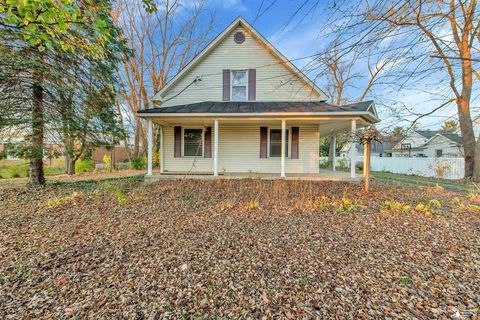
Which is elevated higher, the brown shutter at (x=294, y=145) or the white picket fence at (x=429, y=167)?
the brown shutter at (x=294, y=145)

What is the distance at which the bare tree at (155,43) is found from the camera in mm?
18203

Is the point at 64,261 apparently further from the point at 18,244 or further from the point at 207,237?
the point at 207,237

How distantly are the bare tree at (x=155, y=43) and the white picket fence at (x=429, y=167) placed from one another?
767 inches

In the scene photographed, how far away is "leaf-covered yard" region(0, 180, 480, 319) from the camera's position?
215 cm

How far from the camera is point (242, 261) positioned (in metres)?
2.94

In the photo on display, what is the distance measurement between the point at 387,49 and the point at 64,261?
214 inches

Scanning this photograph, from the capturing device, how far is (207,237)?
12.2ft

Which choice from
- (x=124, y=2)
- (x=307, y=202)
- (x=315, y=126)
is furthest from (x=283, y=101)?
(x=124, y=2)

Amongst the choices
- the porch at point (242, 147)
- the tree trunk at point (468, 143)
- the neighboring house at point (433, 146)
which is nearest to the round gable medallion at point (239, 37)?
the porch at point (242, 147)

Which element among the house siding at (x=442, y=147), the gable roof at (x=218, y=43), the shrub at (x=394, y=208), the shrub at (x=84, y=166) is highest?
the gable roof at (x=218, y=43)

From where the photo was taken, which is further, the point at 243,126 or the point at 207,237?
the point at 243,126

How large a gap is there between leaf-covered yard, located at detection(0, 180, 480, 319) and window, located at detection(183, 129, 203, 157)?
202 inches

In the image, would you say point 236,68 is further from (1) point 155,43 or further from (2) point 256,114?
(1) point 155,43

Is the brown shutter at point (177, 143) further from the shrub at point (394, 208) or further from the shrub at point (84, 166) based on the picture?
the shrub at point (84, 166)
